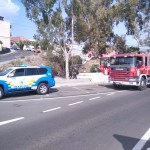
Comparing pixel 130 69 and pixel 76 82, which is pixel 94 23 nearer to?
pixel 76 82

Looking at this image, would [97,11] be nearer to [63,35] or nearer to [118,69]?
[63,35]

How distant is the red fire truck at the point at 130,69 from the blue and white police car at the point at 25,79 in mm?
5099

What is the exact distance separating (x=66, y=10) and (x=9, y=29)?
235 ft

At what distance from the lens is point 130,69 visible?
20.4m

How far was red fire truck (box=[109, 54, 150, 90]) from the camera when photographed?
20422mm

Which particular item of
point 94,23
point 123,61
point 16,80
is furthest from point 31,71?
point 94,23

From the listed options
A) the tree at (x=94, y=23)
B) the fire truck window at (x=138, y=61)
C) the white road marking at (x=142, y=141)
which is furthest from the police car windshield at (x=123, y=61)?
the white road marking at (x=142, y=141)

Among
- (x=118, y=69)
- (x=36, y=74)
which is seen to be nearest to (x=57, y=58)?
(x=118, y=69)

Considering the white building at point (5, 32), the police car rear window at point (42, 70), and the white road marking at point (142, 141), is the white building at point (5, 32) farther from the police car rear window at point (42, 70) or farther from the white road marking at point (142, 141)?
the white road marking at point (142, 141)

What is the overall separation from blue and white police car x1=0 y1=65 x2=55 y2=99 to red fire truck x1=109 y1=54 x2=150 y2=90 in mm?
5099

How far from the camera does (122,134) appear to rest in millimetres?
8047

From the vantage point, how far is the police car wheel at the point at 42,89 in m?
17.7

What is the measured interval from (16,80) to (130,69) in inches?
308

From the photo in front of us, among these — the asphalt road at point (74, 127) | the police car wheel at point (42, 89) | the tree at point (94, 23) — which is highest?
the tree at point (94, 23)
